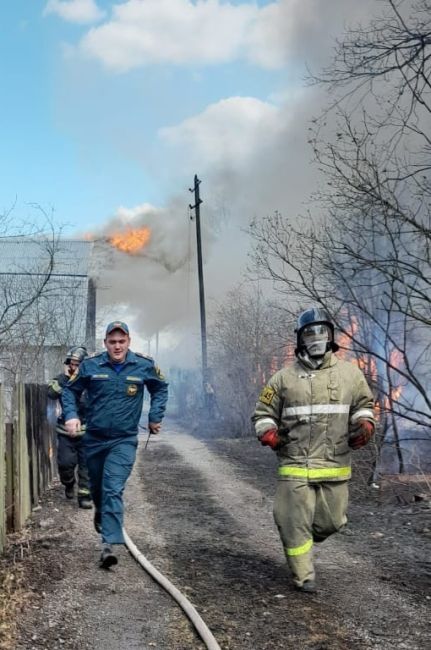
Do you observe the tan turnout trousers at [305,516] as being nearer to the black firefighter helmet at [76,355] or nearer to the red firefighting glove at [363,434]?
the red firefighting glove at [363,434]

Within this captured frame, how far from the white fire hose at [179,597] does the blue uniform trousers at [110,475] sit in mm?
269

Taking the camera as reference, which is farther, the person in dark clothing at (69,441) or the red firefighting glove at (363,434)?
the person in dark clothing at (69,441)

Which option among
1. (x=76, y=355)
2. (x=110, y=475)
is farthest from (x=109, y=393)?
(x=76, y=355)

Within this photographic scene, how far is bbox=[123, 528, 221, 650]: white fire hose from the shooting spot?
3309 millimetres

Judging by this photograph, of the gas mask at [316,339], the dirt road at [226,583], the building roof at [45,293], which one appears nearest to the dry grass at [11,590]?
the dirt road at [226,583]

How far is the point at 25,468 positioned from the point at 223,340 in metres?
14.0

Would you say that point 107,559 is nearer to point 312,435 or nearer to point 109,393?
point 109,393

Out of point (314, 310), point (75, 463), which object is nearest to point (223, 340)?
point (75, 463)

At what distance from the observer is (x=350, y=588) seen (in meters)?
4.37

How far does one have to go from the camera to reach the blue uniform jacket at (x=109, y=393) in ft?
16.5

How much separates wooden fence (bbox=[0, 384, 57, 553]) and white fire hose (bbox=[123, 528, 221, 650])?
42.2 inches

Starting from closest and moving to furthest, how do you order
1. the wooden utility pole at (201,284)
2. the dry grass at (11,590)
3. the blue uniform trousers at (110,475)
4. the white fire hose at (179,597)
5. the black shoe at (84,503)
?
the white fire hose at (179,597), the dry grass at (11,590), the blue uniform trousers at (110,475), the black shoe at (84,503), the wooden utility pole at (201,284)

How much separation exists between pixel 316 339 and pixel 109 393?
1.71 metres

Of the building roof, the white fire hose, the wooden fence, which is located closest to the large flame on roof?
the building roof
